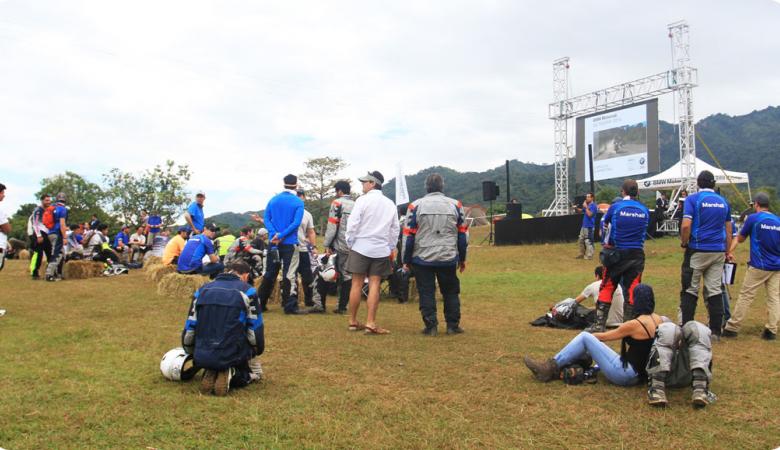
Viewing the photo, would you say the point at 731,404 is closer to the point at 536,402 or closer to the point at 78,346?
the point at 536,402

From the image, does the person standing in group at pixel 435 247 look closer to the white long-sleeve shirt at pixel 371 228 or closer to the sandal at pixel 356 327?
the white long-sleeve shirt at pixel 371 228

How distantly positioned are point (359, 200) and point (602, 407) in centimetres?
372

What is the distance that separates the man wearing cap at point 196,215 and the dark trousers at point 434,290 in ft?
22.0

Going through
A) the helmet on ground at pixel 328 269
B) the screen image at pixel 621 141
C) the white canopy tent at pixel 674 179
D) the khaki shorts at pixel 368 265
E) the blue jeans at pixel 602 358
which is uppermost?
the screen image at pixel 621 141

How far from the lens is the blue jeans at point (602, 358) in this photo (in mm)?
4410

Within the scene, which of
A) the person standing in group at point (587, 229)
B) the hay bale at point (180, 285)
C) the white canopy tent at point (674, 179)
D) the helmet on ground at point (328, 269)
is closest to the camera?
the helmet on ground at point (328, 269)

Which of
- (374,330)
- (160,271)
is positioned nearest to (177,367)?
(374,330)

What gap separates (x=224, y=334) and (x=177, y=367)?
22.5 inches

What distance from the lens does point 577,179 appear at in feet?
105

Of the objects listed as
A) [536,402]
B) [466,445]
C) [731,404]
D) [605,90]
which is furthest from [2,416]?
[605,90]

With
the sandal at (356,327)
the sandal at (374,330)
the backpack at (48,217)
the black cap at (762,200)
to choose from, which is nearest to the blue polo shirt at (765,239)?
the black cap at (762,200)

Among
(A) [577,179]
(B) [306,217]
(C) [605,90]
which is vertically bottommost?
(B) [306,217]

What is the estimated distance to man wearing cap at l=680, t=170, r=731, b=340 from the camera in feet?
21.1

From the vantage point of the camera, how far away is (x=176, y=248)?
1188cm
